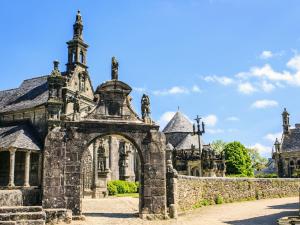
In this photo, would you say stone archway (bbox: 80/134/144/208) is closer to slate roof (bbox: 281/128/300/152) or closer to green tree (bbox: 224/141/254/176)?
green tree (bbox: 224/141/254/176)

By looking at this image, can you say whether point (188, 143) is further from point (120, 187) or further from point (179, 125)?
point (120, 187)

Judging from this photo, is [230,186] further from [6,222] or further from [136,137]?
[6,222]

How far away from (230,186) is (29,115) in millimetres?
18216

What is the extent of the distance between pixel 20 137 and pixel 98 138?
14097mm

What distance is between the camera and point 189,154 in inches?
1672

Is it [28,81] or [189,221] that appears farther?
[28,81]

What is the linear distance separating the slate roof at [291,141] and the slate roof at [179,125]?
12696mm

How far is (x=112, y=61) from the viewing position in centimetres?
1731

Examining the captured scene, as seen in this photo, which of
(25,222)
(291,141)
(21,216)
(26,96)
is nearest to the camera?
(25,222)

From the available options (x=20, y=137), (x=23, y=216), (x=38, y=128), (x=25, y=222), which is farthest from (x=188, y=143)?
(x=25, y=222)

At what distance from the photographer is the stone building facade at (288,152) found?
150 ft

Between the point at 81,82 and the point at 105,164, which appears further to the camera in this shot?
the point at 81,82

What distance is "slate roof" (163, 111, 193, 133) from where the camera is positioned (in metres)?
48.4

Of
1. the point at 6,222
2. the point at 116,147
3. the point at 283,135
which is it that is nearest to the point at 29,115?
the point at 116,147
